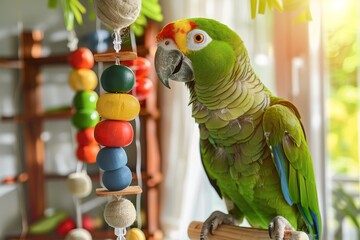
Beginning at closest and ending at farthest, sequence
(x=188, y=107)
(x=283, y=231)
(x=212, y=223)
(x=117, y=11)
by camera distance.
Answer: (x=117, y=11)
(x=283, y=231)
(x=212, y=223)
(x=188, y=107)

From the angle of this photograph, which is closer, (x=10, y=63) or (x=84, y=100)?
(x=84, y=100)

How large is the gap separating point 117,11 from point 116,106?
148 millimetres

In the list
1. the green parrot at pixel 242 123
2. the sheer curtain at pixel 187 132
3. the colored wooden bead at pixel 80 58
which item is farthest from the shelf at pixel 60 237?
the green parrot at pixel 242 123

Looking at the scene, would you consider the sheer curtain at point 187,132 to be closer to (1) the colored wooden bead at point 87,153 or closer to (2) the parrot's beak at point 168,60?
(1) the colored wooden bead at point 87,153

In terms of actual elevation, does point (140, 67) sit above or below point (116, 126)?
above

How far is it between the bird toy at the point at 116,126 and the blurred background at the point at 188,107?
416 mm

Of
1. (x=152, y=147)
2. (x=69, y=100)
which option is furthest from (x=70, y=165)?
(x=152, y=147)

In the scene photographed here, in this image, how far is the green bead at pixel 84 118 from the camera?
1.34 m

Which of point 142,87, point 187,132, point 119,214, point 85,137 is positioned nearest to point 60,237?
point 187,132

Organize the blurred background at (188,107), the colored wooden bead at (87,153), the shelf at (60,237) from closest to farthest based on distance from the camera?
the colored wooden bead at (87,153), the blurred background at (188,107), the shelf at (60,237)

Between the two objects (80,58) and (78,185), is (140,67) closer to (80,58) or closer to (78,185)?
(80,58)

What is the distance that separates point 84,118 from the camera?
134 centimetres

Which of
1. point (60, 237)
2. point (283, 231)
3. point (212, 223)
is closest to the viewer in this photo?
point (283, 231)

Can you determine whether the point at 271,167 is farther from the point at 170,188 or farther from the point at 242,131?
the point at 170,188
